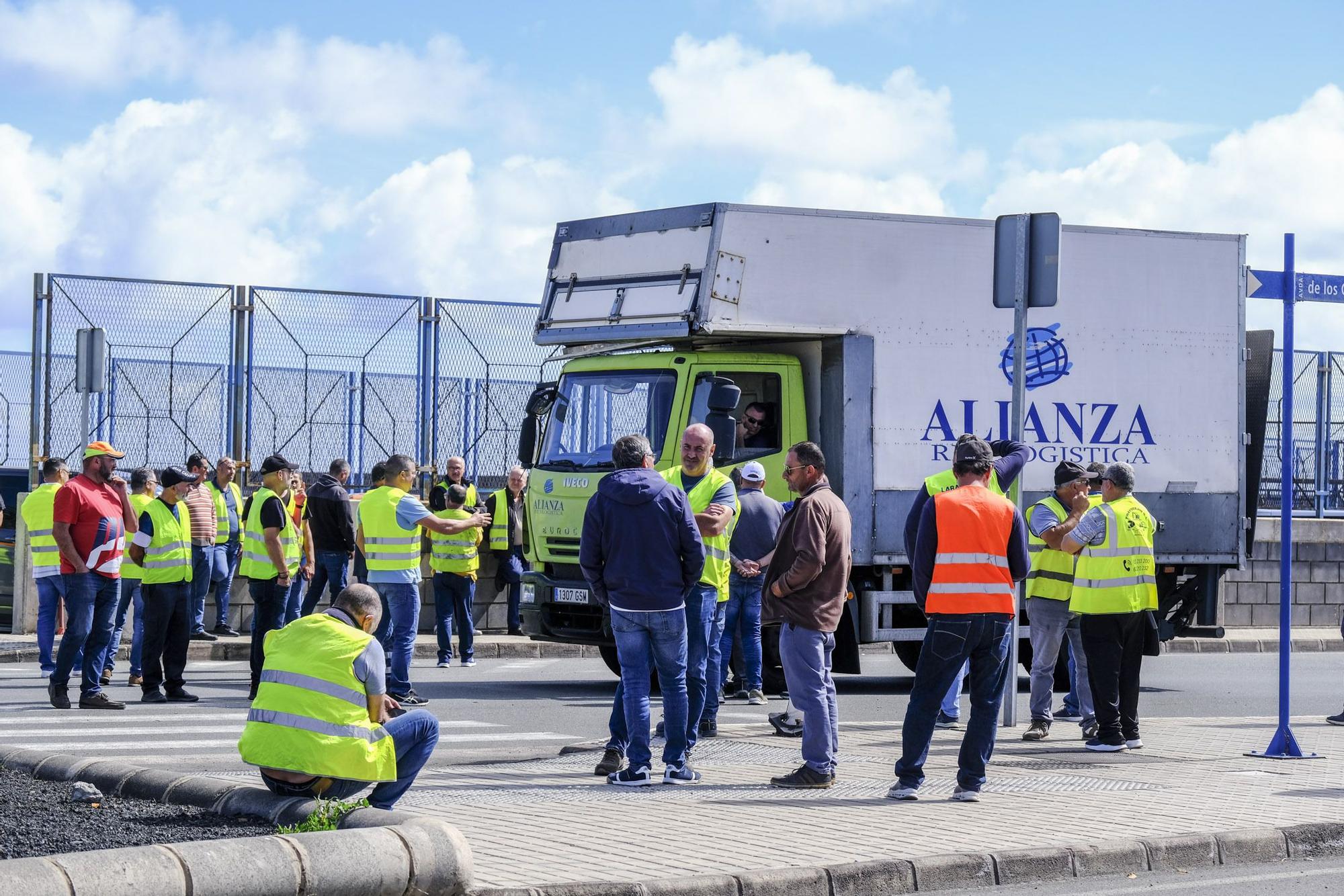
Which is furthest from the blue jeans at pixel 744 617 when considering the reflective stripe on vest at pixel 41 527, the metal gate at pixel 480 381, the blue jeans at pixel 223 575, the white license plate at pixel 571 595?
the metal gate at pixel 480 381

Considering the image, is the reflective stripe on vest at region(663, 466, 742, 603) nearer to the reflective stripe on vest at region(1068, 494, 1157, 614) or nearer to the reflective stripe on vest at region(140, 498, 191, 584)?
the reflective stripe on vest at region(1068, 494, 1157, 614)

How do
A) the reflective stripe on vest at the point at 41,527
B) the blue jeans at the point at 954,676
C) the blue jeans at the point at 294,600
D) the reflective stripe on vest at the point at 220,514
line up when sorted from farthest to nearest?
1. the reflective stripe on vest at the point at 220,514
2. the reflective stripe on vest at the point at 41,527
3. the blue jeans at the point at 294,600
4. the blue jeans at the point at 954,676

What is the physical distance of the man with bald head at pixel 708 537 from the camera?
9797 mm

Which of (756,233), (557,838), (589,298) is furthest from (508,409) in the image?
(557,838)

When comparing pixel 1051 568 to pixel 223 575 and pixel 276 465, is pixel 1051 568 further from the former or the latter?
pixel 223 575

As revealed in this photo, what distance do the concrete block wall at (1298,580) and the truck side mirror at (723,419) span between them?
9793mm

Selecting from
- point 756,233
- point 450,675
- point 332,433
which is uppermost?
point 756,233

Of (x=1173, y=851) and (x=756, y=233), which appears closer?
(x=1173, y=851)

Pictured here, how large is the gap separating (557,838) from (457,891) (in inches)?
43.1

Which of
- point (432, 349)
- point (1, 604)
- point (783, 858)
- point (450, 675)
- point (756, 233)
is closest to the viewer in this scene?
point (783, 858)

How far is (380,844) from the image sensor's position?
232 inches

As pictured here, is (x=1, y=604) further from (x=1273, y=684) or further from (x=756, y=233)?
(x=1273, y=684)

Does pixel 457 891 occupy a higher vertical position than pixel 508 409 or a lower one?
lower

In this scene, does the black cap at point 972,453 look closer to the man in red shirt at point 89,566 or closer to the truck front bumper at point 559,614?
the truck front bumper at point 559,614
